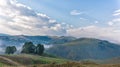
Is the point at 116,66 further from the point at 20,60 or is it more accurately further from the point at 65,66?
the point at 20,60

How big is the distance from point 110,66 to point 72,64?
1171cm

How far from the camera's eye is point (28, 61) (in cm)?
19600

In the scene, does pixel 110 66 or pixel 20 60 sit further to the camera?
pixel 20 60

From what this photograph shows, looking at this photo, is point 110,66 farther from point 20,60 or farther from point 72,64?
point 20,60

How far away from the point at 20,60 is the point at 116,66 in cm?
10896

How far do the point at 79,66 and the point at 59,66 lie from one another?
6.03m

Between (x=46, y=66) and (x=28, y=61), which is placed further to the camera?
(x=28, y=61)

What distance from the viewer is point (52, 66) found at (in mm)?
85062

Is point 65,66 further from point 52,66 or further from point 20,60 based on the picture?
point 20,60

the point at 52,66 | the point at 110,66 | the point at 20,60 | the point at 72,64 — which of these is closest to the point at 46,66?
the point at 52,66

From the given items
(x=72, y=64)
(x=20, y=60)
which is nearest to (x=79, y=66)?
(x=72, y=64)

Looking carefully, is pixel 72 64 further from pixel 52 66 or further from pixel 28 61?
pixel 28 61

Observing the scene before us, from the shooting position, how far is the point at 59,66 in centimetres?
8362

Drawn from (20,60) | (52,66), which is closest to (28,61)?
(20,60)
